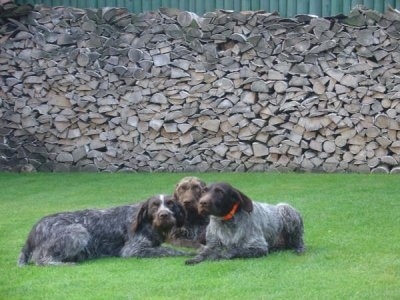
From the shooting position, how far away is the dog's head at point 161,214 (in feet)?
33.8

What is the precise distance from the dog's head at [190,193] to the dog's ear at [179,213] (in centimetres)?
4

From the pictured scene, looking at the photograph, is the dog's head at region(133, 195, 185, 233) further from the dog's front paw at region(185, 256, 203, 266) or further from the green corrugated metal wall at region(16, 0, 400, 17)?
the green corrugated metal wall at region(16, 0, 400, 17)

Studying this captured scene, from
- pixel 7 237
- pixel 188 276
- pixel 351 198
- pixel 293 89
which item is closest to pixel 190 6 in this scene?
pixel 293 89

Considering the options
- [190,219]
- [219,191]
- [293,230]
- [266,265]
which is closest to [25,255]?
[190,219]

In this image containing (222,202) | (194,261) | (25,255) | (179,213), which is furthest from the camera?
(179,213)

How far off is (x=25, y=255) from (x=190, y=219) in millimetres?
1668

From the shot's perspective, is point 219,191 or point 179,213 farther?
point 179,213

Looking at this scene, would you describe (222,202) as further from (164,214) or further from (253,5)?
(253,5)

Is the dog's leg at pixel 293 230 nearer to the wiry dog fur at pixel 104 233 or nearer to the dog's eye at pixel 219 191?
the dog's eye at pixel 219 191

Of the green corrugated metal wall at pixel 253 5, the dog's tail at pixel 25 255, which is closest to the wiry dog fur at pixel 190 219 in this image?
the dog's tail at pixel 25 255

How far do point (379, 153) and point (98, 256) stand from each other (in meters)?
7.32

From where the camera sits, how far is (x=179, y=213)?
34.5ft

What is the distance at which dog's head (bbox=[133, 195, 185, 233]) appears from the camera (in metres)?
10.3

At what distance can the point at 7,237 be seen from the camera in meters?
11.6
